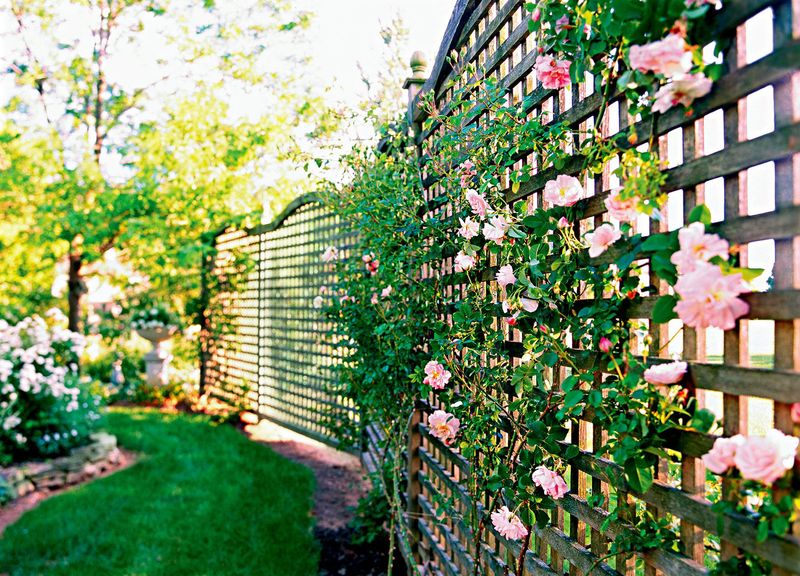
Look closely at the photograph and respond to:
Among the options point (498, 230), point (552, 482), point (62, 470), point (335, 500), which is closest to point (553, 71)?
point (498, 230)

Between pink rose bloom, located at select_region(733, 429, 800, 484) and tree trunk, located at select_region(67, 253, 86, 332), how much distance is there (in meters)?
9.32

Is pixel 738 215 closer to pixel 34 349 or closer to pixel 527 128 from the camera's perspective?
pixel 527 128

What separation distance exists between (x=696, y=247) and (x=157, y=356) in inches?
353

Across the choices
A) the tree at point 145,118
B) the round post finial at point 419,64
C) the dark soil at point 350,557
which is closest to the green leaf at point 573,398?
the dark soil at point 350,557

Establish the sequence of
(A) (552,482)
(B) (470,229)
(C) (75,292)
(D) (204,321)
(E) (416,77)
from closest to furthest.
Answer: (A) (552,482), (B) (470,229), (E) (416,77), (D) (204,321), (C) (75,292)

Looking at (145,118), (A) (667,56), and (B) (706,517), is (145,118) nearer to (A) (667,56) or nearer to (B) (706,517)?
(A) (667,56)

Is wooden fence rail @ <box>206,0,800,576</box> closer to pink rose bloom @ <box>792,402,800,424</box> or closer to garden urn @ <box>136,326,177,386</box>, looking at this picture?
pink rose bloom @ <box>792,402,800,424</box>

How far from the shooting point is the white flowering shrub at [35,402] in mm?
5082

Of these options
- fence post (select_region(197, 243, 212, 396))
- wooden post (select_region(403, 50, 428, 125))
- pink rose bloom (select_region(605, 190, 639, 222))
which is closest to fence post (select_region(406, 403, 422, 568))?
wooden post (select_region(403, 50, 428, 125))

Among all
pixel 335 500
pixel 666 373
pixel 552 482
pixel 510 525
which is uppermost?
pixel 666 373

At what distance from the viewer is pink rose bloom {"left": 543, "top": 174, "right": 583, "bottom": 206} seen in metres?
1.50

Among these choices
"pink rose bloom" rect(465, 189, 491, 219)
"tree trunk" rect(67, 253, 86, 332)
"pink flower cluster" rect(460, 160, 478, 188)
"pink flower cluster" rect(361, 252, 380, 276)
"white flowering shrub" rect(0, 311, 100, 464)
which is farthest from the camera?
"tree trunk" rect(67, 253, 86, 332)

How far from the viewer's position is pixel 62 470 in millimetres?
5227

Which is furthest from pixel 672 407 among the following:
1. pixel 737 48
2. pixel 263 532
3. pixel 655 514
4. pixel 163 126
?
pixel 163 126
